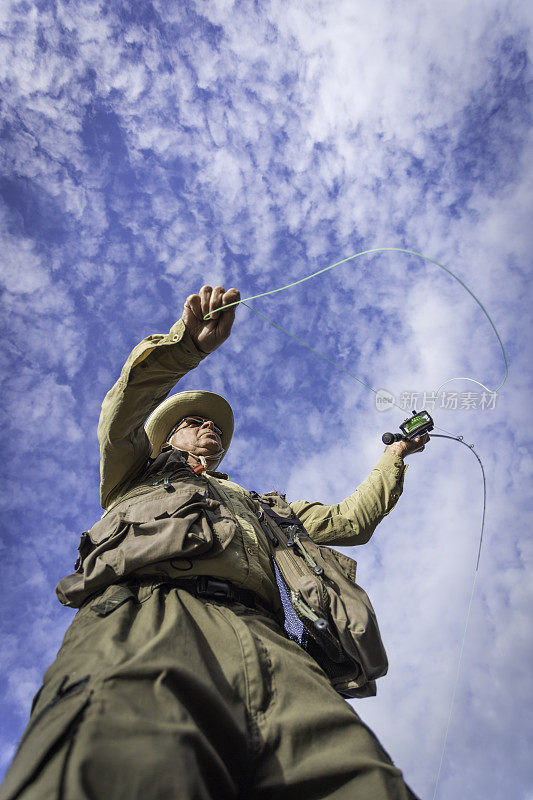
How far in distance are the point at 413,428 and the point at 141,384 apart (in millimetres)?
2861

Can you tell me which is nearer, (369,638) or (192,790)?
(192,790)

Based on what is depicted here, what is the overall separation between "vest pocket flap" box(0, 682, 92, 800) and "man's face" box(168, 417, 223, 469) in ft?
9.18

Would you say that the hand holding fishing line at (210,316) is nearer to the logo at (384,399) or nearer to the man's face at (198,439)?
the man's face at (198,439)

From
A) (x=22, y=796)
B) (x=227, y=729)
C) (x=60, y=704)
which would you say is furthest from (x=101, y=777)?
(x=227, y=729)

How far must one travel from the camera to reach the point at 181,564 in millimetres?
2318

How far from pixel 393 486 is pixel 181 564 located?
2642 mm

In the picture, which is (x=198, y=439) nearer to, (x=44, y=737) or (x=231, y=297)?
(x=231, y=297)

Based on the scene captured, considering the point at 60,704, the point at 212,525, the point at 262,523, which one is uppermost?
the point at 262,523

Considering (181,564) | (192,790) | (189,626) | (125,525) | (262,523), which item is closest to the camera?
(192,790)

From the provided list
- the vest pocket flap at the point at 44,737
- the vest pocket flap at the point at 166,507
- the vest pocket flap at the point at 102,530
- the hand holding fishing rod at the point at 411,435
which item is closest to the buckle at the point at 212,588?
the vest pocket flap at the point at 166,507

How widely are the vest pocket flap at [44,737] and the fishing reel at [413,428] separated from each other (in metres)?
3.74

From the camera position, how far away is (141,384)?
9.86 ft

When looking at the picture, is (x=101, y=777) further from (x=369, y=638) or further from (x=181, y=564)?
(x=369, y=638)

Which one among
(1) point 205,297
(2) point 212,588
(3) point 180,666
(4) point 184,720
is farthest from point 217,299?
(4) point 184,720
